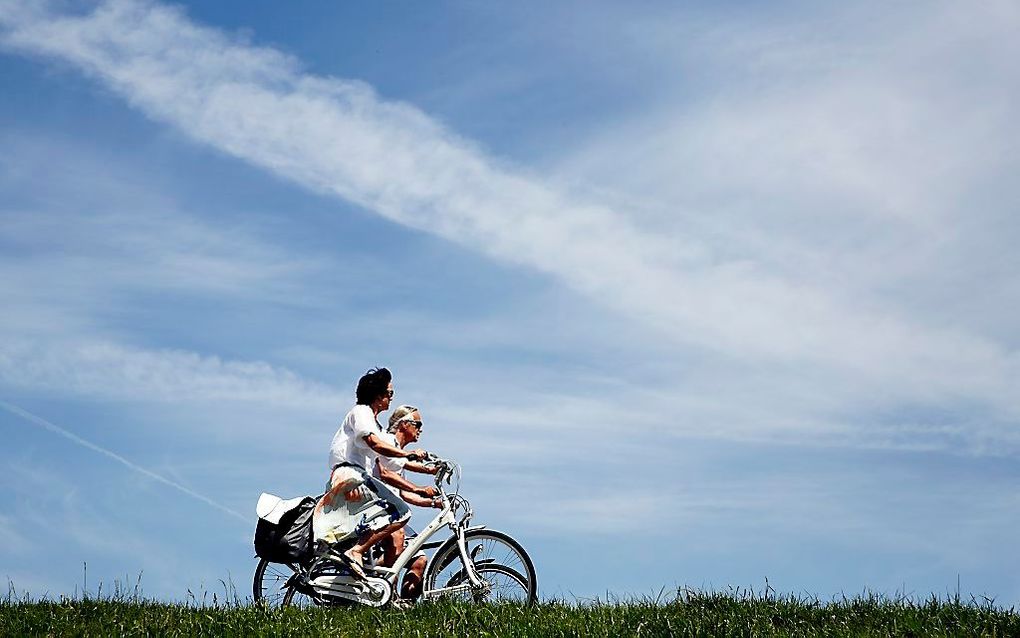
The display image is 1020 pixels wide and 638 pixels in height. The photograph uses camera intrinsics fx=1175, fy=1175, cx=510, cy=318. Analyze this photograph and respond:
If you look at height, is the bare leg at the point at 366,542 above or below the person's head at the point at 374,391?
below

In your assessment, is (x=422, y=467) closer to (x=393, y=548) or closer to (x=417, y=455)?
(x=417, y=455)

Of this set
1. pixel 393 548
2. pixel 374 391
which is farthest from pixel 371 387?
pixel 393 548

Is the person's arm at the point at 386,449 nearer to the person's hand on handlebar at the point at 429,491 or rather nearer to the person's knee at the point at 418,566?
the person's hand on handlebar at the point at 429,491

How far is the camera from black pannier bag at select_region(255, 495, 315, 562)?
13242mm

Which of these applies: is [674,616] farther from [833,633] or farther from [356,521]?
[356,521]

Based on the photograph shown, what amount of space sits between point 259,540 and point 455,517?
7.76 ft

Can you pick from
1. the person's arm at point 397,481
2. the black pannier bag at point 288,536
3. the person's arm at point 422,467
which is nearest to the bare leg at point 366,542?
the person's arm at point 397,481

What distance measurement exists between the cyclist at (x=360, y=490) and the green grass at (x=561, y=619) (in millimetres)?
869

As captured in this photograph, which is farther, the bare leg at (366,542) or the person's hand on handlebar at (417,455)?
the bare leg at (366,542)

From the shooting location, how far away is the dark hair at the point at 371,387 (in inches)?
514

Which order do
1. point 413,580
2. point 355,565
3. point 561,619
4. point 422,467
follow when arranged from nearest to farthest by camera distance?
point 561,619, point 422,467, point 355,565, point 413,580

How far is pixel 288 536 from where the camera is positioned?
13266 millimetres

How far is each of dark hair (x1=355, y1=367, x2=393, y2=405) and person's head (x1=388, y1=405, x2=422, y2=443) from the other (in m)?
0.43

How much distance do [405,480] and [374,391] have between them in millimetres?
1071
